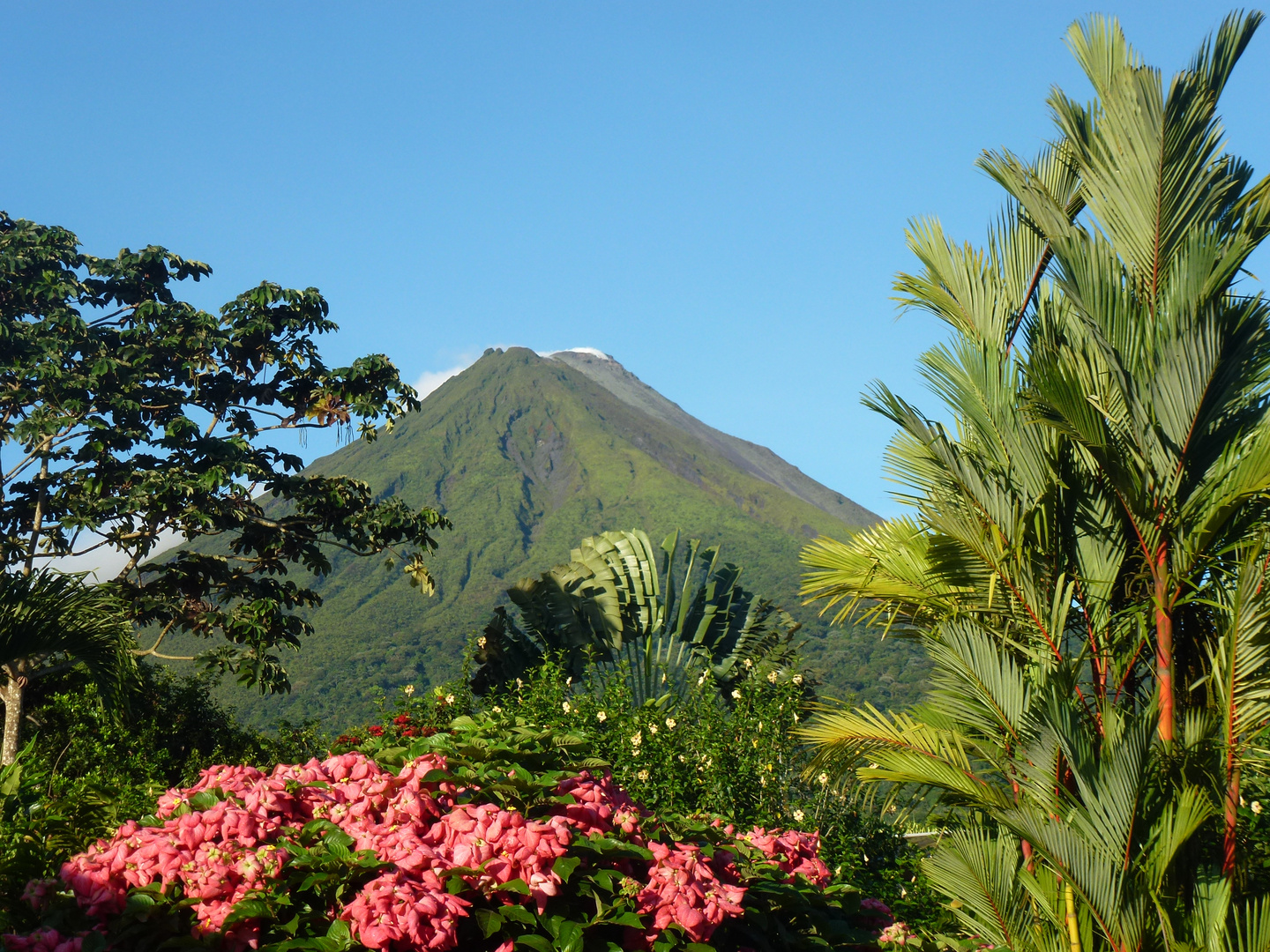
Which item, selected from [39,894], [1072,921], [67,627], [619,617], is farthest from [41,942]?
[619,617]

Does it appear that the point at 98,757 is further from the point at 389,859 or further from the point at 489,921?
the point at 489,921

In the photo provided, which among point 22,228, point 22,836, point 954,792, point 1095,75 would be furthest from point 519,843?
point 22,228

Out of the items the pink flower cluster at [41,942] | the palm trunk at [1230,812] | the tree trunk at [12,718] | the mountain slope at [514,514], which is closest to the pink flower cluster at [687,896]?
the pink flower cluster at [41,942]

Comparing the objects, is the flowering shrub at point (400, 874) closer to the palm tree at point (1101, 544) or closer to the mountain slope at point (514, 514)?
the palm tree at point (1101, 544)

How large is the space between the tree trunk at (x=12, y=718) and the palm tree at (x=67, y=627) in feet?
16.7

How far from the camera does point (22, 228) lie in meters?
14.7

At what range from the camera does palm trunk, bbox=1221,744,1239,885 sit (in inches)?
146

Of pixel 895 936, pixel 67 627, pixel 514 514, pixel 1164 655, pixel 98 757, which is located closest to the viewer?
pixel 895 936

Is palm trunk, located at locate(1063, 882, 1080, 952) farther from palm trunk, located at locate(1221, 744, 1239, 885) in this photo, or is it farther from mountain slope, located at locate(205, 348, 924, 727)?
mountain slope, located at locate(205, 348, 924, 727)

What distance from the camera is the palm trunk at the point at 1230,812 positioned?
3.71 metres

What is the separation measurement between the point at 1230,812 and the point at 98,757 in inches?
335

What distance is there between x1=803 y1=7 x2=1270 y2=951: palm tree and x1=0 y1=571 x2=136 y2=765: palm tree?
147 inches

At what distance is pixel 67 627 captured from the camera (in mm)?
5227

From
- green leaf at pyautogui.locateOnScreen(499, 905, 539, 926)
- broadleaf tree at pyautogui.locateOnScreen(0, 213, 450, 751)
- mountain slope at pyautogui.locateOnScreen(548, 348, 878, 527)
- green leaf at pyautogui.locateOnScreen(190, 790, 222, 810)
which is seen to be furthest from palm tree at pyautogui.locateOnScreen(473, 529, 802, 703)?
mountain slope at pyautogui.locateOnScreen(548, 348, 878, 527)
